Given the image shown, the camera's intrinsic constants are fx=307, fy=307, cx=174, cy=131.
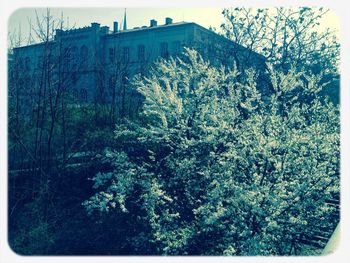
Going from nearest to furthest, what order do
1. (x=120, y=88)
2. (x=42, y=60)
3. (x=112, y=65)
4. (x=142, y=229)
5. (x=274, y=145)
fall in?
(x=274, y=145) < (x=142, y=229) < (x=42, y=60) < (x=120, y=88) < (x=112, y=65)

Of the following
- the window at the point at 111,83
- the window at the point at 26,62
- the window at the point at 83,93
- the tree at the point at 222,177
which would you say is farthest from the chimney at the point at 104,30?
the tree at the point at 222,177

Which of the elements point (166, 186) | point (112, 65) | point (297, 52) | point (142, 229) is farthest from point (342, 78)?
point (112, 65)

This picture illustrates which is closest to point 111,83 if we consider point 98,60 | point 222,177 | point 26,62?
point 98,60

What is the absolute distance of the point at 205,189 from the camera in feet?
16.6

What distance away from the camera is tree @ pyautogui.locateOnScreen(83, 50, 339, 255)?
461cm

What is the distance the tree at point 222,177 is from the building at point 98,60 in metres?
2.06

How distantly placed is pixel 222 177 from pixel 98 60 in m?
5.64

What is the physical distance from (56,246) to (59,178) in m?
1.42

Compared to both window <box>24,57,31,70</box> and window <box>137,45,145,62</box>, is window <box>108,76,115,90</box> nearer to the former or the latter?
window <box>137,45,145,62</box>

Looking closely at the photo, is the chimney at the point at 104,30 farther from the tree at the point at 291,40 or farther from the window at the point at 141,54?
the tree at the point at 291,40

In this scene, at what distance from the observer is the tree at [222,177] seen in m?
4.61

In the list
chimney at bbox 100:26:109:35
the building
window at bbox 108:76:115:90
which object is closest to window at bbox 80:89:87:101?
the building

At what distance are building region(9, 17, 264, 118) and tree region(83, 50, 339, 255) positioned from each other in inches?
81.0

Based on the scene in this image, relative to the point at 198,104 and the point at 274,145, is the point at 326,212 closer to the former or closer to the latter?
the point at 274,145
